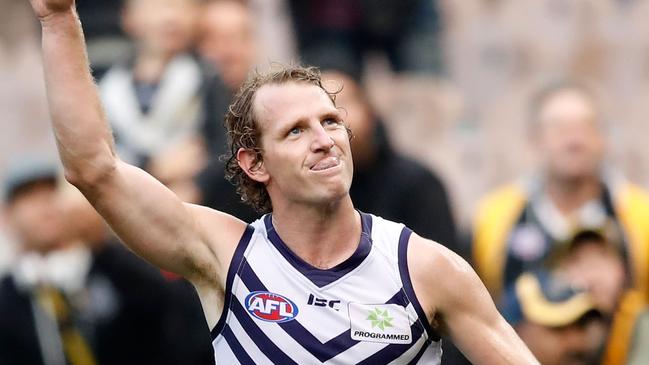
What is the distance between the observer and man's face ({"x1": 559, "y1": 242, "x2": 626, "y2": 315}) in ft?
31.5

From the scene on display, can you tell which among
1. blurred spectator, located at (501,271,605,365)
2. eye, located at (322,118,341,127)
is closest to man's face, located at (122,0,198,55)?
blurred spectator, located at (501,271,605,365)

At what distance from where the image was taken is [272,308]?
6945 mm

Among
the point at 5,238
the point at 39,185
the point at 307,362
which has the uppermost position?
the point at 307,362

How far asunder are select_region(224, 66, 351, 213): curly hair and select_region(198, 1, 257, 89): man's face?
181 inches

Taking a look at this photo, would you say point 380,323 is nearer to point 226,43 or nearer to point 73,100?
point 73,100

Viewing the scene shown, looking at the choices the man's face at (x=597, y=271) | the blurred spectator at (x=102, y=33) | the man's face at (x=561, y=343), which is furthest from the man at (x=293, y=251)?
the blurred spectator at (x=102, y=33)

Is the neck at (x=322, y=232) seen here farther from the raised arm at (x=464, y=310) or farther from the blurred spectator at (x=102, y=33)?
the blurred spectator at (x=102, y=33)

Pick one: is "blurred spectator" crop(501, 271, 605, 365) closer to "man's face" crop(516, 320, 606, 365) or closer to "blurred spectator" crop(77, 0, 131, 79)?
"man's face" crop(516, 320, 606, 365)

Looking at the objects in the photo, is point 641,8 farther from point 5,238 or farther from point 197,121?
point 5,238

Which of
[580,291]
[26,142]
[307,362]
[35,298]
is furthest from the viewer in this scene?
[26,142]

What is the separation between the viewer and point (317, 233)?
715 centimetres

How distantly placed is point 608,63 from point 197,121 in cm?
324

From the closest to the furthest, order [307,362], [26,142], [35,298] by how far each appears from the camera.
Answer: [307,362] < [35,298] < [26,142]

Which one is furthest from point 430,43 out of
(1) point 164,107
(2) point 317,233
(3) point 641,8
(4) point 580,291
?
(2) point 317,233
